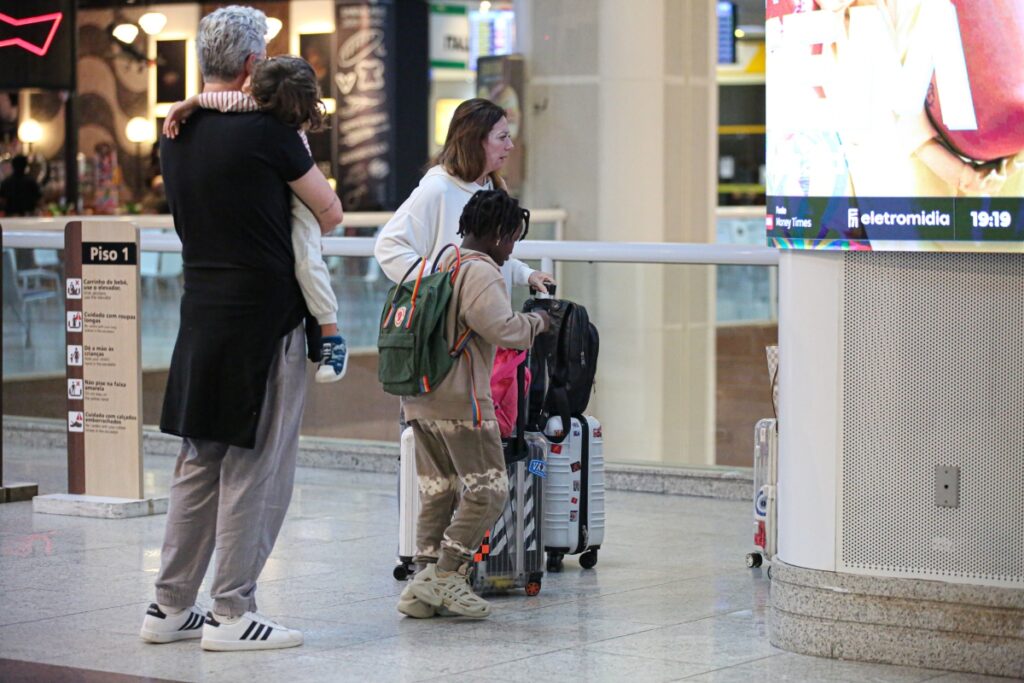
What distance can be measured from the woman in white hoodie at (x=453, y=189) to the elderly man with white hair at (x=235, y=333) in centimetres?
77

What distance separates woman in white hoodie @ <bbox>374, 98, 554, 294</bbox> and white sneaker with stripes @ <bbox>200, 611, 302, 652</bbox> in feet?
4.70

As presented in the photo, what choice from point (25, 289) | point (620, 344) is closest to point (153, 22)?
point (25, 289)

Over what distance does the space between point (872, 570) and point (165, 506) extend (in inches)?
176

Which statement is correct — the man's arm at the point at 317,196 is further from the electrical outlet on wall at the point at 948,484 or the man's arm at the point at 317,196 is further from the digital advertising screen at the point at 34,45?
the digital advertising screen at the point at 34,45

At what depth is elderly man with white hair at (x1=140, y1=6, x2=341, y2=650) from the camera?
5.84 meters

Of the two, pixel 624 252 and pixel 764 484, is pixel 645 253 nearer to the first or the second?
pixel 624 252

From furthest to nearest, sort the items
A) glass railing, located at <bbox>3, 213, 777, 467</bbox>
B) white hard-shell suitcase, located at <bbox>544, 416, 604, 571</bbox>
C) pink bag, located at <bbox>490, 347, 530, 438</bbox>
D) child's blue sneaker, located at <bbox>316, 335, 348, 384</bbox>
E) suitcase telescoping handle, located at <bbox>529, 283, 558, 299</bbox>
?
glass railing, located at <bbox>3, 213, 777, 467</bbox>
white hard-shell suitcase, located at <bbox>544, 416, 604, 571</bbox>
suitcase telescoping handle, located at <bbox>529, 283, 558, 299</bbox>
pink bag, located at <bbox>490, 347, 530, 438</bbox>
child's blue sneaker, located at <bbox>316, 335, 348, 384</bbox>

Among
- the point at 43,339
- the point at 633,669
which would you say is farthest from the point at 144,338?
the point at 633,669

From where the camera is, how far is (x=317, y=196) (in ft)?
19.4

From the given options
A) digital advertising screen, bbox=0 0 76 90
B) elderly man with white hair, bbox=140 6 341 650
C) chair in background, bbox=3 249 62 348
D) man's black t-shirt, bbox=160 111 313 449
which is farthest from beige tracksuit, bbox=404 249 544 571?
chair in background, bbox=3 249 62 348

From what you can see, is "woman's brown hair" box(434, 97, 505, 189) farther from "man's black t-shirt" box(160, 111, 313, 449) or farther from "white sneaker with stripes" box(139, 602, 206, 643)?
"white sneaker with stripes" box(139, 602, 206, 643)

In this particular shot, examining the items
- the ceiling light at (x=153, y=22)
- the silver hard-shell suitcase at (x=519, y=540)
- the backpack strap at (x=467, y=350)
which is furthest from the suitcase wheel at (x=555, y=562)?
the ceiling light at (x=153, y=22)

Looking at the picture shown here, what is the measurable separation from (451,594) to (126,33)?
2131 cm

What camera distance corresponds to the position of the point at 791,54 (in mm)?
5613
